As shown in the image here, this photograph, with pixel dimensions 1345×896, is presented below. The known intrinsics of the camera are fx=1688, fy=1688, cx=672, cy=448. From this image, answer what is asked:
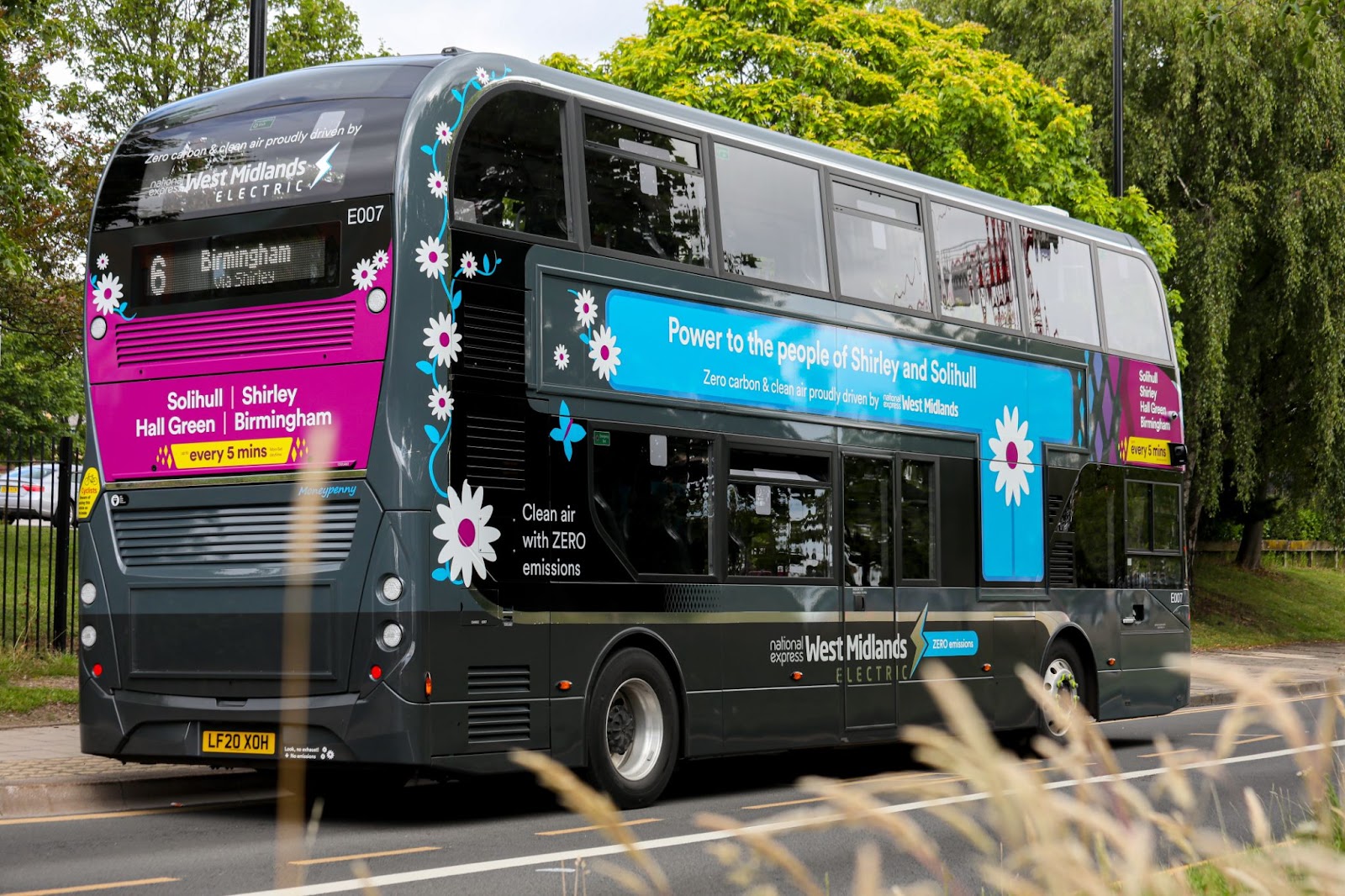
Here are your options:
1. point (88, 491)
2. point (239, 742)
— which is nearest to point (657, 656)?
point (239, 742)

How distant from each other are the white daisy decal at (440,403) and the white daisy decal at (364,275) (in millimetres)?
742

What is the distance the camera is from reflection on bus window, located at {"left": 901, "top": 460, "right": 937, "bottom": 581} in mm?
13664

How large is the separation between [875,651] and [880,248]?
3.23 m

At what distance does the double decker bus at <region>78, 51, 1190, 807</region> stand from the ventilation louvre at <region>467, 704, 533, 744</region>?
0.8 inches

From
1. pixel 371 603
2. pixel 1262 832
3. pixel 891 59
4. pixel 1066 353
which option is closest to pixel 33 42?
pixel 891 59

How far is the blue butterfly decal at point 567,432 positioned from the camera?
10.7 metres

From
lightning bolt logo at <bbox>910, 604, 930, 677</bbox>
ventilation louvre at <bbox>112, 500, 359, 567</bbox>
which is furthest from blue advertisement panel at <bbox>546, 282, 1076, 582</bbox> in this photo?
ventilation louvre at <bbox>112, 500, 359, 567</bbox>

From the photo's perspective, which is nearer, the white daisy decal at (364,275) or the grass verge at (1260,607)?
the white daisy decal at (364,275)

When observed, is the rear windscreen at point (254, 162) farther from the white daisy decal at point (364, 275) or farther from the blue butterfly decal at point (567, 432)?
the blue butterfly decal at point (567, 432)

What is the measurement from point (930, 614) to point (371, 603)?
564cm

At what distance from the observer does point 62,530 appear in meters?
17.0

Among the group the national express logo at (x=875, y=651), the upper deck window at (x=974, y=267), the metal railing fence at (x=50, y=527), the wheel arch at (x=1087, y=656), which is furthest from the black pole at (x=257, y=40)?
the wheel arch at (x=1087, y=656)

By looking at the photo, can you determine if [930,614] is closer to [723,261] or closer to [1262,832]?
[723,261]

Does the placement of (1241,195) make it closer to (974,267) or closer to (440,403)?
(974,267)
